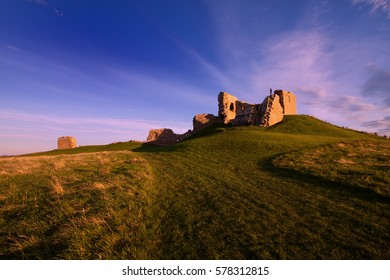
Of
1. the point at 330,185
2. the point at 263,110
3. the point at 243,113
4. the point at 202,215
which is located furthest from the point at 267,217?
the point at 243,113

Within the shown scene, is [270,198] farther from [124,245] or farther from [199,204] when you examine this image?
[124,245]

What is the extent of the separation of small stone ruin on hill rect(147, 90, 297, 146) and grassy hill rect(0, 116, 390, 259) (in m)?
27.3

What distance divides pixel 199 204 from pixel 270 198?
3.42 meters

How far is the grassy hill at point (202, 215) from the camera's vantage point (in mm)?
5629

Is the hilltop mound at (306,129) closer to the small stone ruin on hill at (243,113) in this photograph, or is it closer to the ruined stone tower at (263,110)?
the ruined stone tower at (263,110)

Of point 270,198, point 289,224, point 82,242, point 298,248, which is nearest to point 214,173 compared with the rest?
point 270,198

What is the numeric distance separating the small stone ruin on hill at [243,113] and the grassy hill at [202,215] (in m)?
27.3

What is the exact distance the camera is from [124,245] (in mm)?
5777

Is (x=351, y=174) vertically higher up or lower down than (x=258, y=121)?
lower down

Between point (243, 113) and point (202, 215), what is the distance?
39.8m

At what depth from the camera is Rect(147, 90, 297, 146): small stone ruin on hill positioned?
41438mm

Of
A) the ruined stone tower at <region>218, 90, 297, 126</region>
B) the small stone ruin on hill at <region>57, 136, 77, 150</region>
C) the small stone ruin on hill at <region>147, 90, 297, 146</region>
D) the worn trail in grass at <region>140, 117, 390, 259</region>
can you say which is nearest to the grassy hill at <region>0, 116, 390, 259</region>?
the worn trail in grass at <region>140, 117, 390, 259</region>

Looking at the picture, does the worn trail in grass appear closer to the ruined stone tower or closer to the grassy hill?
the grassy hill

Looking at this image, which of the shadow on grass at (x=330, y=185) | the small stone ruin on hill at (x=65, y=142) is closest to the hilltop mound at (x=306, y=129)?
the shadow on grass at (x=330, y=185)
